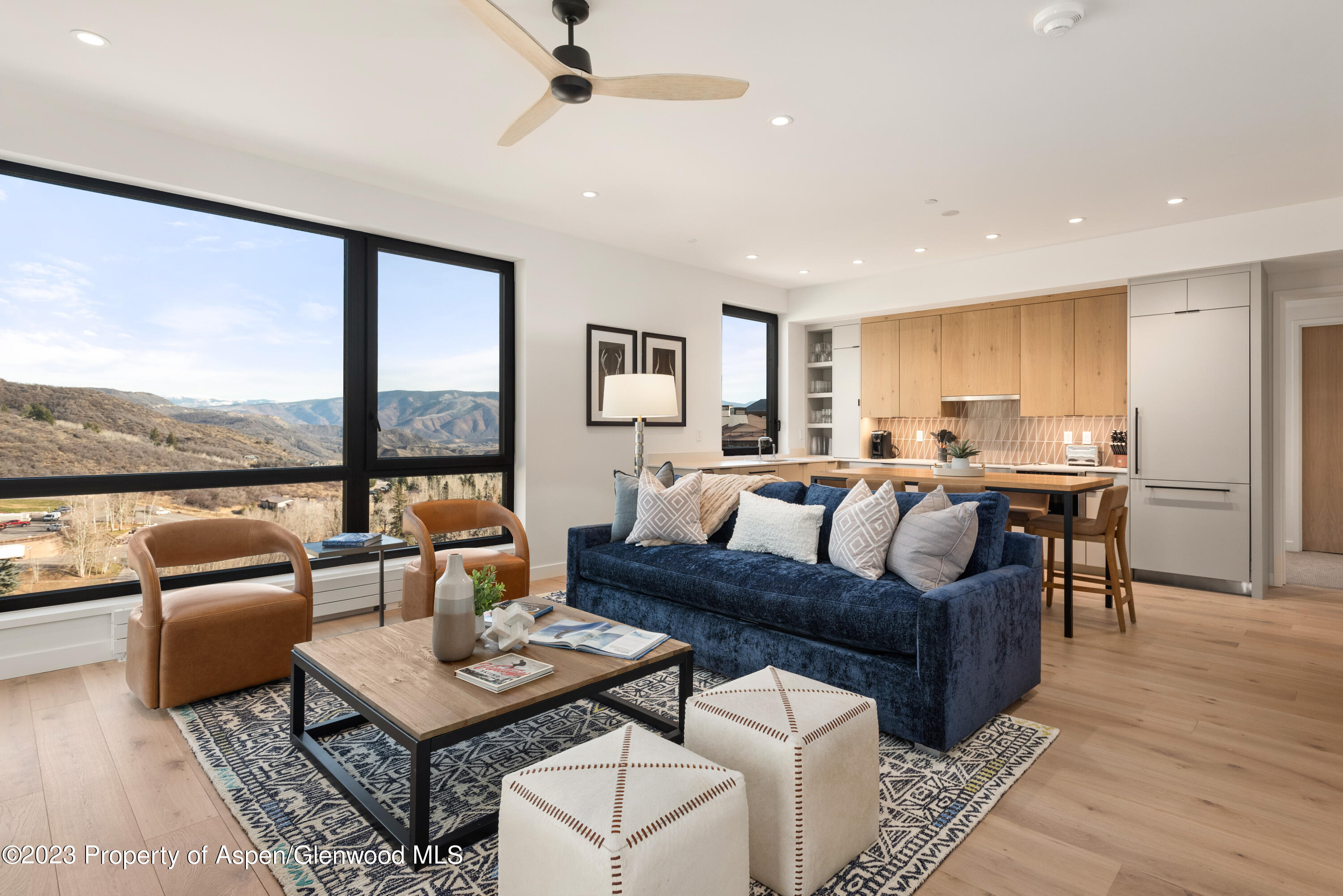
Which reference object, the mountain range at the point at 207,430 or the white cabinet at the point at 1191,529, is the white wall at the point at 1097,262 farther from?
the mountain range at the point at 207,430

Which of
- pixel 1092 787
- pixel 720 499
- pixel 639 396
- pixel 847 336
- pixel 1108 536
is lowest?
pixel 1092 787

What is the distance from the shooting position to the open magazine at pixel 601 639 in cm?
228

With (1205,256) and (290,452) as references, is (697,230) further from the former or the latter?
(1205,256)

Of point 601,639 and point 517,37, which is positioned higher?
point 517,37

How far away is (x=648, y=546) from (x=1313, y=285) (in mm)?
5278

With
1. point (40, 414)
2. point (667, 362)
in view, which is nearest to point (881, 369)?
point (667, 362)

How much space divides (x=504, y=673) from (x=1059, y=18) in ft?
9.67

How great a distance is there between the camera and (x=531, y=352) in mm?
5172

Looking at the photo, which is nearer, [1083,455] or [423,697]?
[423,697]

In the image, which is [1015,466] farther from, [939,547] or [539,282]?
[539,282]

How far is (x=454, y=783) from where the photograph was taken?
7.27 ft

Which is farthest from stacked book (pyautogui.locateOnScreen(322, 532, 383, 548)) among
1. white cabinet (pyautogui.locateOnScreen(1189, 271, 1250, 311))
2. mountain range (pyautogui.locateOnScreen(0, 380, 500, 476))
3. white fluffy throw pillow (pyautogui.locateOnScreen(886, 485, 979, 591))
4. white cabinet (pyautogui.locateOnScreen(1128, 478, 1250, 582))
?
white cabinet (pyautogui.locateOnScreen(1189, 271, 1250, 311))

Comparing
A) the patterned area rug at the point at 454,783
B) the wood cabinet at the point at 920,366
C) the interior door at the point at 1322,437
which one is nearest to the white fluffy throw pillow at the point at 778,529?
the patterned area rug at the point at 454,783

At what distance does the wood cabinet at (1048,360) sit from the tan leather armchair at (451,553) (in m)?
4.75
